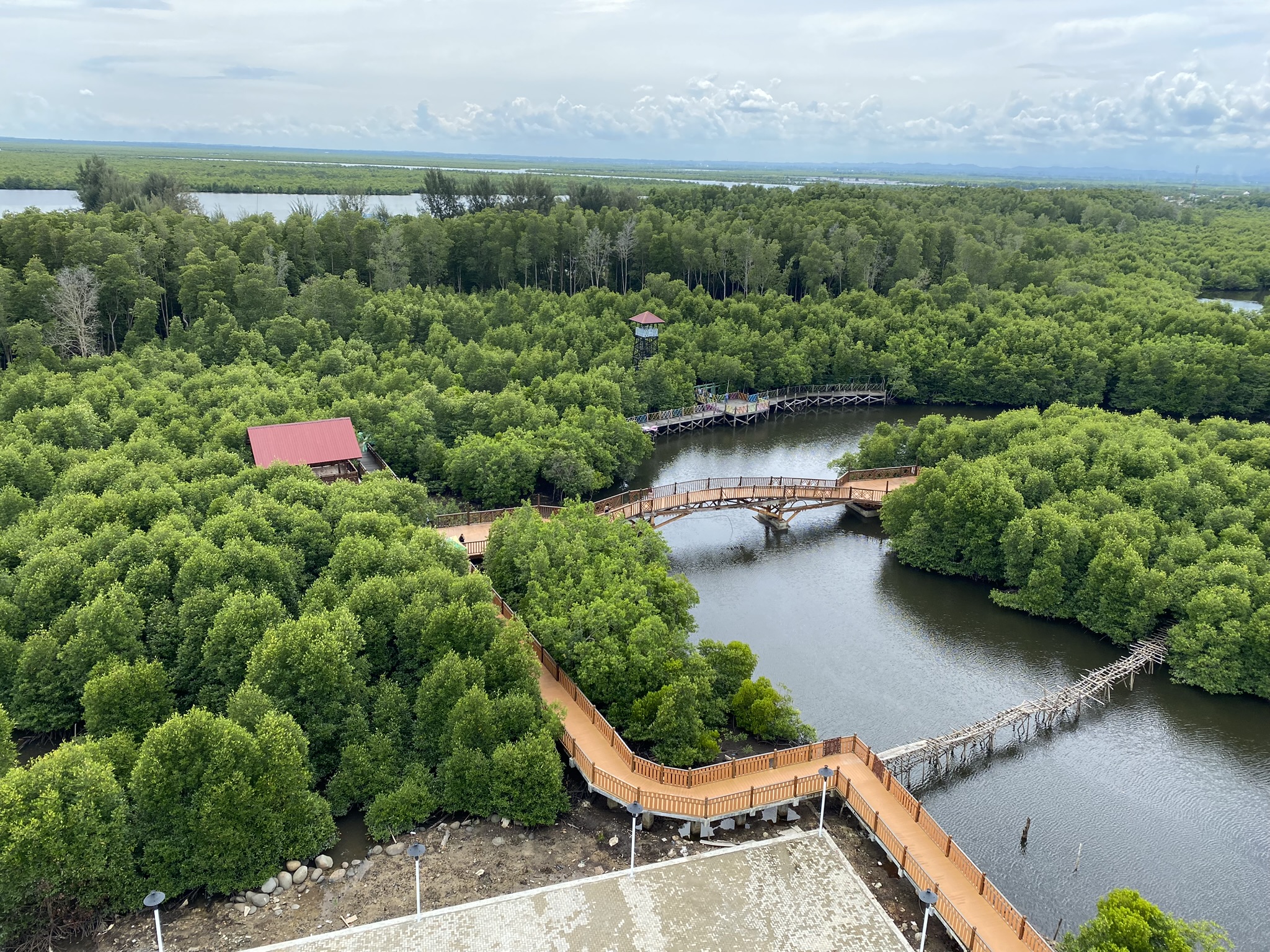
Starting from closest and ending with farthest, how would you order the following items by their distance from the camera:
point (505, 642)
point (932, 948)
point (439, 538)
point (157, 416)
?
point (932, 948) < point (505, 642) < point (439, 538) < point (157, 416)

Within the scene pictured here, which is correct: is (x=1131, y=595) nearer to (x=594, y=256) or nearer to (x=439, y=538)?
(x=439, y=538)

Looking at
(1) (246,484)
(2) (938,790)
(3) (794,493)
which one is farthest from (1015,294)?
(1) (246,484)

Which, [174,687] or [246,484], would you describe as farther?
[246,484]

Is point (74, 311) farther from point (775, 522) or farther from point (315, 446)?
point (775, 522)

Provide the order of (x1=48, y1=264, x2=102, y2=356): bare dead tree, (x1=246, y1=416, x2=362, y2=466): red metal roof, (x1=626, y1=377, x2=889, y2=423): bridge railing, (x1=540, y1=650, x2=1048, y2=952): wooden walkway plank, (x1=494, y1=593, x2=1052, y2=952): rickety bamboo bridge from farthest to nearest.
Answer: (x1=626, y1=377, x2=889, y2=423): bridge railing < (x1=48, y1=264, x2=102, y2=356): bare dead tree < (x1=246, y1=416, x2=362, y2=466): red metal roof < (x1=494, y1=593, x2=1052, y2=952): rickety bamboo bridge < (x1=540, y1=650, x2=1048, y2=952): wooden walkway plank

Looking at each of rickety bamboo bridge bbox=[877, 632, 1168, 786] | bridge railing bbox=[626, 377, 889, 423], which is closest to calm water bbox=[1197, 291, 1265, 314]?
bridge railing bbox=[626, 377, 889, 423]

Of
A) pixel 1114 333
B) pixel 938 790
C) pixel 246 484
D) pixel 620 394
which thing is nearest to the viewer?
pixel 938 790

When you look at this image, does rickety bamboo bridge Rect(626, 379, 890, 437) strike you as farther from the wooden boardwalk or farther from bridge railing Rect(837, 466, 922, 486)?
bridge railing Rect(837, 466, 922, 486)
